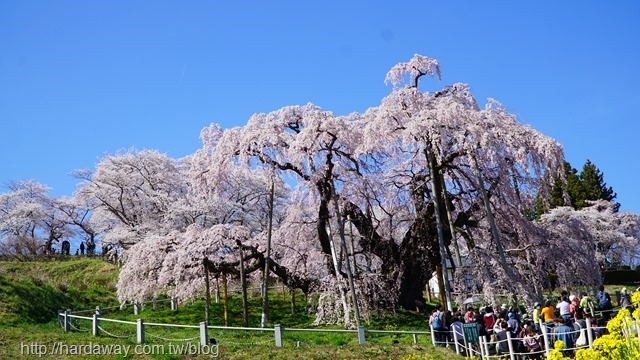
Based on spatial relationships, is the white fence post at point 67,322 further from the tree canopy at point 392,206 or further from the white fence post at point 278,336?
the white fence post at point 278,336

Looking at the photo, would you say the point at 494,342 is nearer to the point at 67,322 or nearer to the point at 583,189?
the point at 67,322

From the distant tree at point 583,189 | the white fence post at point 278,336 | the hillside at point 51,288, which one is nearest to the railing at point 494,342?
the white fence post at point 278,336

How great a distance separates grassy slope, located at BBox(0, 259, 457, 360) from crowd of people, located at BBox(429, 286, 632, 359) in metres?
0.84

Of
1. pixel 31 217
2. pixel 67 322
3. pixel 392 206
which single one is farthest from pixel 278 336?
pixel 31 217

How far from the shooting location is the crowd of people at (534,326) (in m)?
13.2

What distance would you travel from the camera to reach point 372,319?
80.3ft

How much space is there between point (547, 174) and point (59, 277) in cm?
3000

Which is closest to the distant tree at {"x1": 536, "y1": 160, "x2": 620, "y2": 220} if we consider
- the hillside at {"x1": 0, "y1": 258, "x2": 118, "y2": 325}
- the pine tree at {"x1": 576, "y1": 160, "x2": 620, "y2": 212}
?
the pine tree at {"x1": 576, "y1": 160, "x2": 620, "y2": 212}

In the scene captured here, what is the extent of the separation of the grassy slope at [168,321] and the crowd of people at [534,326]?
0.84 meters

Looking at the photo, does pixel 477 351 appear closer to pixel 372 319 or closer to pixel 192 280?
pixel 372 319

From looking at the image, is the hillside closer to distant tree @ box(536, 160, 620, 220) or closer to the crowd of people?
the crowd of people

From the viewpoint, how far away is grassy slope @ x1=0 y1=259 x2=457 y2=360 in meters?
16.3

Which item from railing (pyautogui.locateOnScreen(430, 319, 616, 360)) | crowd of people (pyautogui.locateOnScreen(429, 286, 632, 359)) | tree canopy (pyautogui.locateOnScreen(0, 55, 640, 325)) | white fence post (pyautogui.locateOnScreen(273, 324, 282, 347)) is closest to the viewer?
railing (pyautogui.locateOnScreen(430, 319, 616, 360))

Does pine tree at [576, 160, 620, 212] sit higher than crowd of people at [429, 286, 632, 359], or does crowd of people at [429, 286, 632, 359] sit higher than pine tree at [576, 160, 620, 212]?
pine tree at [576, 160, 620, 212]
